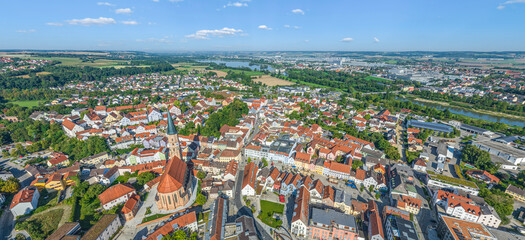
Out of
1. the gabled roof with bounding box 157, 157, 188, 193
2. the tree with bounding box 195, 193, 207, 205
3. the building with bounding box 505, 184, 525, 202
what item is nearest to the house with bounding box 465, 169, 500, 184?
the building with bounding box 505, 184, 525, 202

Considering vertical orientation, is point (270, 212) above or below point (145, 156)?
below

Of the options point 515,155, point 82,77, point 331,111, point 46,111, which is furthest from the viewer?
point 82,77

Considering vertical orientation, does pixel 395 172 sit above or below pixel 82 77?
below

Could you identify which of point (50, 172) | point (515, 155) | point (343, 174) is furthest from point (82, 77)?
point (515, 155)

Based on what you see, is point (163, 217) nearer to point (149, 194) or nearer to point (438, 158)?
point (149, 194)

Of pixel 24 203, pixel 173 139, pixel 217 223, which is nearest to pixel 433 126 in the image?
pixel 217 223

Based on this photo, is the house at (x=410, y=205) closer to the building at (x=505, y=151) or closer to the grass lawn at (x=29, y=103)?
the building at (x=505, y=151)

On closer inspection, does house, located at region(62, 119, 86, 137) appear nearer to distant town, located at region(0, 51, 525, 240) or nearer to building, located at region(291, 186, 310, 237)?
distant town, located at region(0, 51, 525, 240)

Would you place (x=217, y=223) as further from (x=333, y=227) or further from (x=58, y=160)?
(x=58, y=160)

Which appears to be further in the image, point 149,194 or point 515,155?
point 515,155
